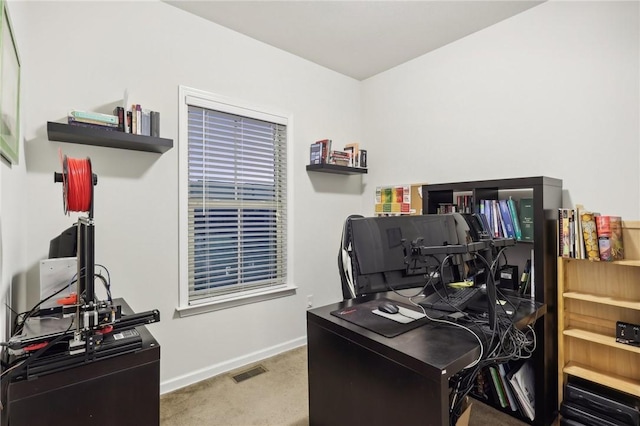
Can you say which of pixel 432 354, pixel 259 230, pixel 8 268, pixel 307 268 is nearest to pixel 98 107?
pixel 8 268

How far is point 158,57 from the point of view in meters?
2.36

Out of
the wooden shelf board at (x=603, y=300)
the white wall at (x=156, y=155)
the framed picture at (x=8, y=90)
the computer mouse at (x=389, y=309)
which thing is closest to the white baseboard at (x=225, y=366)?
the white wall at (x=156, y=155)

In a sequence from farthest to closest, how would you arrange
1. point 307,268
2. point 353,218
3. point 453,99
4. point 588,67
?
point 307,268 → point 453,99 → point 588,67 → point 353,218

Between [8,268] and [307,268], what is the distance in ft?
7.51

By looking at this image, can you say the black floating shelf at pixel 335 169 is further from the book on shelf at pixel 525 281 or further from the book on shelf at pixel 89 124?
the book on shelf at pixel 525 281

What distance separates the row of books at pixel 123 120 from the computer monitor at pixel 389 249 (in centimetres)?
159

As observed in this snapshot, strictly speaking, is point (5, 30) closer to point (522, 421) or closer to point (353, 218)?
point (353, 218)

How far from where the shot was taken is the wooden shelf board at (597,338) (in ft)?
5.78

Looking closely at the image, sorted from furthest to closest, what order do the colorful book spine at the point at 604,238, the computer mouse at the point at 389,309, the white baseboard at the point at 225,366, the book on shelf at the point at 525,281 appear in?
the white baseboard at the point at 225,366 < the book on shelf at the point at 525,281 < the colorful book spine at the point at 604,238 < the computer mouse at the point at 389,309

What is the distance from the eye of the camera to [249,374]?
2639 millimetres

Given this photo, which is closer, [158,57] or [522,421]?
[522,421]

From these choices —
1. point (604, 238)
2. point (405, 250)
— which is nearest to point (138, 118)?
point (405, 250)

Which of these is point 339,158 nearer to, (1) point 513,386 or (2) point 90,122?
(2) point 90,122

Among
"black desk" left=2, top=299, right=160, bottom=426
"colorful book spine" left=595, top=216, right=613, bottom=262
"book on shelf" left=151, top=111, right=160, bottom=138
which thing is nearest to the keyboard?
"colorful book spine" left=595, top=216, right=613, bottom=262
